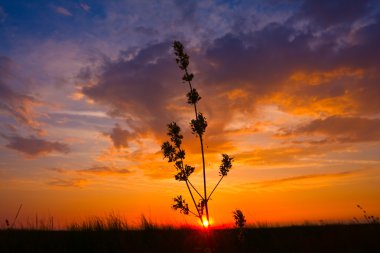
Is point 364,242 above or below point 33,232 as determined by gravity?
below

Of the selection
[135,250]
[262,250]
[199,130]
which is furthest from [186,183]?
[262,250]

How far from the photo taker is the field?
14.7 metres

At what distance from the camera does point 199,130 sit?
13.4 metres

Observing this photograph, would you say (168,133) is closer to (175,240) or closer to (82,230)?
(175,240)

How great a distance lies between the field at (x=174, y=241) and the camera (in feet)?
48.3

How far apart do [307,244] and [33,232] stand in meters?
11.4

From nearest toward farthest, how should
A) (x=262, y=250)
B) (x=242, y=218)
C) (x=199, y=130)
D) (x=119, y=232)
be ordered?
(x=242, y=218) → (x=199, y=130) → (x=262, y=250) → (x=119, y=232)

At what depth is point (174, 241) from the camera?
51.7 ft

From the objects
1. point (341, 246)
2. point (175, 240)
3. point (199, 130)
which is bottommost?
point (341, 246)

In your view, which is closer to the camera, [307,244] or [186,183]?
[186,183]

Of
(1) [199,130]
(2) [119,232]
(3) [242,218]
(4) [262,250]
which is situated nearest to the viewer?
(3) [242,218]

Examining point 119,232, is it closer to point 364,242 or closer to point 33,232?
point 33,232

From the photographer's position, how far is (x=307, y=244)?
15586 millimetres

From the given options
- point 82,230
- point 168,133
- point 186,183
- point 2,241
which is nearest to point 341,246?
point 186,183
